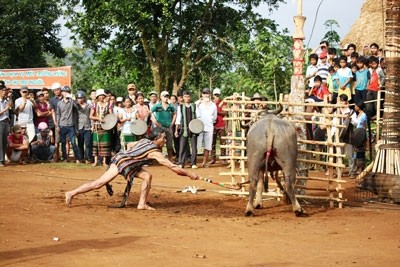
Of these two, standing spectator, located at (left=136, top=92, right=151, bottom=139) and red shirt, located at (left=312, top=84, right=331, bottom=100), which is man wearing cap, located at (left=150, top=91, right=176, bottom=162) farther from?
red shirt, located at (left=312, top=84, right=331, bottom=100)

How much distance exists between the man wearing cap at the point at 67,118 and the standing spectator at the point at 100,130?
66 centimetres

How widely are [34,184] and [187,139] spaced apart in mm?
5374

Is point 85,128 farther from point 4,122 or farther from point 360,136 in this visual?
point 360,136

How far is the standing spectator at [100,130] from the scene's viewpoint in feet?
62.7

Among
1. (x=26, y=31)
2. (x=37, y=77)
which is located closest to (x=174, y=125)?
(x=37, y=77)

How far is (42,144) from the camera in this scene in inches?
785

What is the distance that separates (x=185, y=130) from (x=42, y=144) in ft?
12.5

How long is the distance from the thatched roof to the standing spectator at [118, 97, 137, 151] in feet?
27.6

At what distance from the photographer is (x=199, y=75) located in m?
27.9

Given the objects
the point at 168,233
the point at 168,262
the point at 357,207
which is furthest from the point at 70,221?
the point at 357,207

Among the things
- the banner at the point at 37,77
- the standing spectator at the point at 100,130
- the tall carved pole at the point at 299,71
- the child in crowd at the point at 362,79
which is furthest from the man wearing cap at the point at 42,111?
the tall carved pole at the point at 299,71

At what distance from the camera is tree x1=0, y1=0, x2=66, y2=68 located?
3134cm

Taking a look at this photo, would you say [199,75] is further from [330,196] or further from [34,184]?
[330,196]

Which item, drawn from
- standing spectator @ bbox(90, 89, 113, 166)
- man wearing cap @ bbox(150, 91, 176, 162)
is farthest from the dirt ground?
man wearing cap @ bbox(150, 91, 176, 162)
